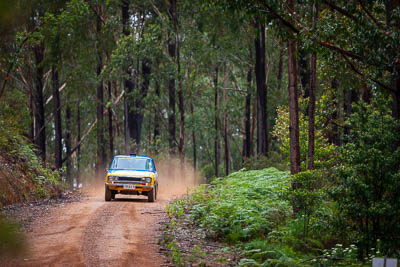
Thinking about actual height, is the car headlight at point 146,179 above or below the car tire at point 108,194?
above

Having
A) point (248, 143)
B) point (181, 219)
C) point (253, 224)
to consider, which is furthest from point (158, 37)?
point (253, 224)

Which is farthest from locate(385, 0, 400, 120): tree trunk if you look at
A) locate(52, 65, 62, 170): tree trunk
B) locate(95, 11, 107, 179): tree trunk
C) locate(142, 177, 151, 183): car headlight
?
locate(95, 11, 107, 179): tree trunk

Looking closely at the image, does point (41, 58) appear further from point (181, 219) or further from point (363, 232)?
point (363, 232)

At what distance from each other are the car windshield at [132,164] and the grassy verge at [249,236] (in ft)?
10.9

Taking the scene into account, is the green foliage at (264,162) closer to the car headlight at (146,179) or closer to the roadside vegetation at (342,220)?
the car headlight at (146,179)

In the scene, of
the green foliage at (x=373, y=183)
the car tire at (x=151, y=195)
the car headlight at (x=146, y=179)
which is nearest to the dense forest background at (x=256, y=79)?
the green foliage at (x=373, y=183)

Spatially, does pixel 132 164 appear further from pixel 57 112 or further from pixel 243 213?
pixel 57 112

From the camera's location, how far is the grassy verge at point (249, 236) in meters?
10.3

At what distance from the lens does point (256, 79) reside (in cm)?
3334

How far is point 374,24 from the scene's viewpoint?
12000mm

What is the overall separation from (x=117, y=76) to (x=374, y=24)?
2760cm

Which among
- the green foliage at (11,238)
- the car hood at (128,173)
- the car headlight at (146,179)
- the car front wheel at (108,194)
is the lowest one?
the car front wheel at (108,194)

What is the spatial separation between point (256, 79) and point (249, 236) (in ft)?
70.4

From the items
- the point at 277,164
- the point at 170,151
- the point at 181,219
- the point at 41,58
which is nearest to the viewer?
the point at 181,219
